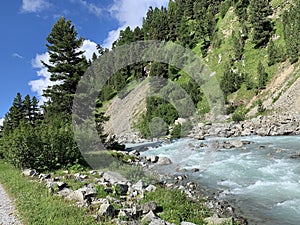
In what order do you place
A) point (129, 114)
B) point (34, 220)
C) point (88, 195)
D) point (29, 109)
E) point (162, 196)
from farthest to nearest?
point (129, 114), point (29, 109), point (162, 196), point (88, 195), point (34, 220)

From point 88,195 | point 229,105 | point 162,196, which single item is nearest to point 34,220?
point 88,195

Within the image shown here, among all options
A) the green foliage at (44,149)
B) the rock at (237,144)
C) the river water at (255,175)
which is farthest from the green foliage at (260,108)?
the green foliage at (44,149)

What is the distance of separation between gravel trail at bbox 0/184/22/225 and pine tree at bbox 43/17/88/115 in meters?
18.2

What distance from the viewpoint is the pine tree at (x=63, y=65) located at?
28453 mm

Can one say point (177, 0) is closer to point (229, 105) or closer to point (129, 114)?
point (129, 114)

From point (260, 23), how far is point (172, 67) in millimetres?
27036

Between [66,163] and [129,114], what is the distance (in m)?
50.4

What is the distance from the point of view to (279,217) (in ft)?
33.9

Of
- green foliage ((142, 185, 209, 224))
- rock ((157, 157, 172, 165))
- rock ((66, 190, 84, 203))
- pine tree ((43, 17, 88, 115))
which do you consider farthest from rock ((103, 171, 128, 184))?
pine tree ((43, 17, 88, 115))

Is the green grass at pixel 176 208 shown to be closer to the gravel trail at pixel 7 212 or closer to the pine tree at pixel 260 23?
the gravel trail at pixel 7 212

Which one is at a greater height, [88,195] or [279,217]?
[88,195]

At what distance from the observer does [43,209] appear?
873 cm

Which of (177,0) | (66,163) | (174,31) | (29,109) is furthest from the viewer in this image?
(177,0)

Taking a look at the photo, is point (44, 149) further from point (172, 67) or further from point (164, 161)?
point (172, 67)
